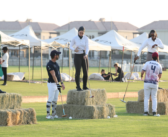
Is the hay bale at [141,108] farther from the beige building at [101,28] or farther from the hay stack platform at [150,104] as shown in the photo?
the beige building at [101,28]

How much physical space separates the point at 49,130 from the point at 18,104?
5.06 ft

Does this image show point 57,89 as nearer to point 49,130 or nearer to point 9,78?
point 49,130

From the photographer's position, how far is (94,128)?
816cm

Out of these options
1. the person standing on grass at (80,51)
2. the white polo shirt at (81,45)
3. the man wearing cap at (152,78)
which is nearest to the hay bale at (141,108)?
the man wearing cap at (152,78)

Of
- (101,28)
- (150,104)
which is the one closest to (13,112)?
(150,104)

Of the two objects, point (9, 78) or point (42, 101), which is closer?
point (42, 101)

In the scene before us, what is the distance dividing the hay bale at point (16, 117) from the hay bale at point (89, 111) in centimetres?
164

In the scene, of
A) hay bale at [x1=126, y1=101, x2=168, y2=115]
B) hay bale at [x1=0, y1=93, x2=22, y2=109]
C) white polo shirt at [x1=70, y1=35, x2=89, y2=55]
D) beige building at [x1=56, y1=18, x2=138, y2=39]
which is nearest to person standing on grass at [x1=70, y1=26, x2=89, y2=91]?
white polo shirt at [x1=70, y1=35, x2=89, y2=55]

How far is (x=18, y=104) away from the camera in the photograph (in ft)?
29.8

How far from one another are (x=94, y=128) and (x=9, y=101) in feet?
7.05

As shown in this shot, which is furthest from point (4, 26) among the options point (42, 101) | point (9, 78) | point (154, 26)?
point (42, 101)

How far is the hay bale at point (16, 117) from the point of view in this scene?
830cm

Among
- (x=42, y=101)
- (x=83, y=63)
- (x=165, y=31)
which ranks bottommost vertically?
(x=42, y=101)

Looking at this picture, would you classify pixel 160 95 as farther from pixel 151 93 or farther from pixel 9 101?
pixel 9 101
